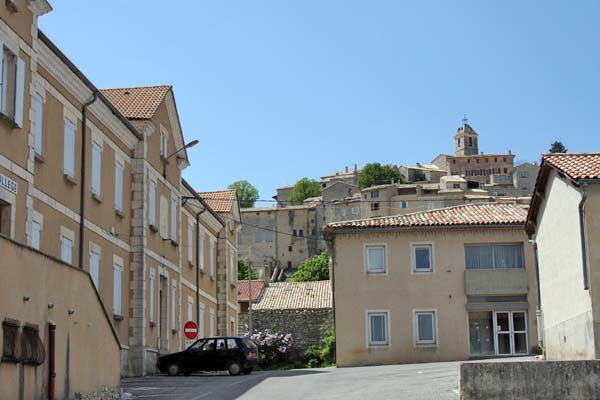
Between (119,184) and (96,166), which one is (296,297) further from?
(96,166)

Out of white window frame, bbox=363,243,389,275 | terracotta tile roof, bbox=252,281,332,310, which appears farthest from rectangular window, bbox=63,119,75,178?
terracotta tile roof, bbox=252,281,332,310

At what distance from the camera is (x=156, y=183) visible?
3706cm

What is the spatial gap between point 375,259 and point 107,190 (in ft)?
49.4

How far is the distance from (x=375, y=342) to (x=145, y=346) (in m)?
11.9

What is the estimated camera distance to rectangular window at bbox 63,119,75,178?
27.2 meters

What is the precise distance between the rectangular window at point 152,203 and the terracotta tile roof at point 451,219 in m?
8.69

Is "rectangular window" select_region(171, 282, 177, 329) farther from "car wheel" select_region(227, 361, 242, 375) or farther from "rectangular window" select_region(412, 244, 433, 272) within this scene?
"rectangular window" select_region(412, 244, 433, 272)

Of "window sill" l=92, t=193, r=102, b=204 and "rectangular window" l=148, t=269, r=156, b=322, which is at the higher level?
"window sill" l=92, t=193, r=102, b=204

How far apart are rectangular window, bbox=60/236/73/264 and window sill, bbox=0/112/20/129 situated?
215 inches

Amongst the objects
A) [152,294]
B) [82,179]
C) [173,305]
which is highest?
[82,179]

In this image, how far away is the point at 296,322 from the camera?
73.5 m

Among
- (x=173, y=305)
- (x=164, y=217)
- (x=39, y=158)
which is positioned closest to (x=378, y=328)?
(x=173, y=305)

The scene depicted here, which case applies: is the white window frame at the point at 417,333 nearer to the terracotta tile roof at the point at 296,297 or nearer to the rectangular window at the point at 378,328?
the rectangular window at the point at 378,328

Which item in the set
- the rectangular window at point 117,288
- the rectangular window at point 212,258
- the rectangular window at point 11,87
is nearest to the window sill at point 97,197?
the rectangular window at point 117,288
